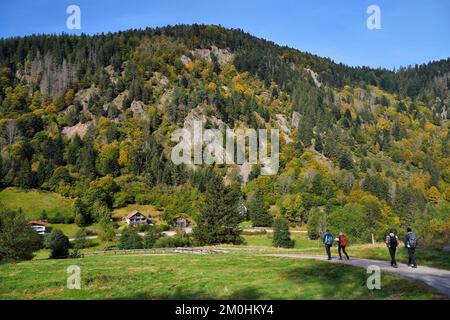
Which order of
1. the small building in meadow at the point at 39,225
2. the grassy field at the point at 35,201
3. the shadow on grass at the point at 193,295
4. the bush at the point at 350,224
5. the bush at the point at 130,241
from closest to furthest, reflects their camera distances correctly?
1. the shadow on grass at the point at 193,295
2. the bush at the point at 130,241
3. the bush at the point at 350,224
4. the small building in meadow at the point at 39,225
5. the grassy field at the point at 35,201

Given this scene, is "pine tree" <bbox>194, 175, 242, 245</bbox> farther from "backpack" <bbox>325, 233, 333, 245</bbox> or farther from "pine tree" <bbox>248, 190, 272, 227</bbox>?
"pine tree" <bbox>248, 190, 272, 227</bbox>

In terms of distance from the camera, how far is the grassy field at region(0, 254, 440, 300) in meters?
16.9

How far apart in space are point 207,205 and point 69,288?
43823 millimetres

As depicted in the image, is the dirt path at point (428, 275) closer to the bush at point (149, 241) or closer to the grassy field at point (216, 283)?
the grassy field at point (216, 283)

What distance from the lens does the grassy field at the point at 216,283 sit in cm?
1691

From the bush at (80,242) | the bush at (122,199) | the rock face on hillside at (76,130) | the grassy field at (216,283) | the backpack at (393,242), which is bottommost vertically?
the bush at (80,242)

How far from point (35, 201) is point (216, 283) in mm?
124741

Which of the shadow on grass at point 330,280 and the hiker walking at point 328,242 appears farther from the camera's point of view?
the hiker walking at point 328,242

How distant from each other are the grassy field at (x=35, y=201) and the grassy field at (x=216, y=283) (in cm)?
10256

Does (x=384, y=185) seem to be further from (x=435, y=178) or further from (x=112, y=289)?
(x=112, y=289)

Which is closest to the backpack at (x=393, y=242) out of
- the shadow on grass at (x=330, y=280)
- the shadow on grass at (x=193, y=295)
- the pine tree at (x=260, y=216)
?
the shadow on grass at (x=330, y=280)

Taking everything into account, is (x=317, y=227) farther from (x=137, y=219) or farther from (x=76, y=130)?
(x=76, y=130)

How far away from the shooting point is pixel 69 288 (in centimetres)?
2122

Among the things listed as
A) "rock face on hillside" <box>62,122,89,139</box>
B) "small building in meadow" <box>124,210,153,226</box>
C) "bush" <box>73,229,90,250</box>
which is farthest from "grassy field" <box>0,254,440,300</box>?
"rock face on hillside" <box>62,122,89,139</box>
